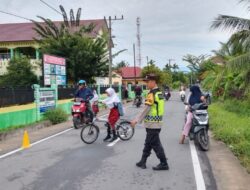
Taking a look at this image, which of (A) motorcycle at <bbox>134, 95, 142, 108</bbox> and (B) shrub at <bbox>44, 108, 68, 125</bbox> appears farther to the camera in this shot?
(A) motorcycle at <bbox>134, 95, 142, 108</bbox>

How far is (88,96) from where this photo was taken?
16.1 meters

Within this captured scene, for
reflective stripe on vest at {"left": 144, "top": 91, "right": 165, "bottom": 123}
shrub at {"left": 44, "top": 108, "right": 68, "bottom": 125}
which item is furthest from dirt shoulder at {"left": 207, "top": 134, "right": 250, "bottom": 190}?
shrub at {"left": 44, "top": 108, "right": 68, "bottom": 125}

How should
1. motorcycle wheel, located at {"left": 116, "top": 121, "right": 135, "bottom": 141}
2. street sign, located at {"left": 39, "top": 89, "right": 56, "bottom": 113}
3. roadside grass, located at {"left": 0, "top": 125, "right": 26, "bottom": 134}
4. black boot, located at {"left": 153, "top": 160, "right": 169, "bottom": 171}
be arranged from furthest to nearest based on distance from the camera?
street sign, located at {"left": 39, "top": 89, "right": 56, "bottom": 113}
roadside grass, located at {"left": 0, "top": 125, "right": 26, "bottom": 134}
motorcycle wheel, located at {"left": 116, "top": 121, "right": 135, "bottom": 141}
black boot, located at {"left": 153, "top": 160, "right": 169, "bottom": 171}

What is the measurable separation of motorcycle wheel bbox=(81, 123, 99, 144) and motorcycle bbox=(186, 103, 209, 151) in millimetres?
Result: 2827

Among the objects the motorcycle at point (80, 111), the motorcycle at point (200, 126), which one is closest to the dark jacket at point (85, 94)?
the motorcycle at point (80, 111)

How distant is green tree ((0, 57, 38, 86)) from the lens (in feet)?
124

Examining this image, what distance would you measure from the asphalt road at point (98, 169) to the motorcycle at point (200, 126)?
36cm

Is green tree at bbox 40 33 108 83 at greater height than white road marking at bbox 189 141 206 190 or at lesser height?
greater

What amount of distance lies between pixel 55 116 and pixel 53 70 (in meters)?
4.11

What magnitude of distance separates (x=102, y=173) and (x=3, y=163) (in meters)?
2.56

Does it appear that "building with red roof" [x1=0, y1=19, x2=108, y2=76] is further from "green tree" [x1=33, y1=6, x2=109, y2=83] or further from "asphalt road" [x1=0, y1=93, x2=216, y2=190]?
"asphalt road" [x1=0, y1=93, x2=216, y2=190]

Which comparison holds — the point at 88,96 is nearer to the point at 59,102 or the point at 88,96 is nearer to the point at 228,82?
the point at 59,102

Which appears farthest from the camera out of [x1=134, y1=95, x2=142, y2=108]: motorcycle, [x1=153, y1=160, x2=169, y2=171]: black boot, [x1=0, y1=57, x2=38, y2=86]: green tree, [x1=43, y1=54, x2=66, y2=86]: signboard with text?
[x1=0, y1=57, x2=38, y2=86]: green tree

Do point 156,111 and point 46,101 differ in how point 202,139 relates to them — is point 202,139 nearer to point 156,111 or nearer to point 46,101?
point 156,111
